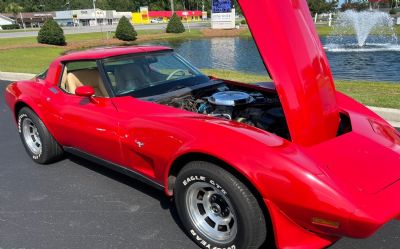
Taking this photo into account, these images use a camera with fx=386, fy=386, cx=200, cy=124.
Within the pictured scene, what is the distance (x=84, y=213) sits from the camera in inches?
141

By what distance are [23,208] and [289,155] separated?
2655 mm

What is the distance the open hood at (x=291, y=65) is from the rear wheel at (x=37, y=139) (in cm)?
284

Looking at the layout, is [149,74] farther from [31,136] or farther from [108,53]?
[31,136]

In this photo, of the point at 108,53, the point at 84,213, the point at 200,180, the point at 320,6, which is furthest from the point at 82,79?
the point at 320,6

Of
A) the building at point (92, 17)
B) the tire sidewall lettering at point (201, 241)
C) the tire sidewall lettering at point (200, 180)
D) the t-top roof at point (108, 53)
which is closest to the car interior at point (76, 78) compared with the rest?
the t-top roof at point (108, 53)

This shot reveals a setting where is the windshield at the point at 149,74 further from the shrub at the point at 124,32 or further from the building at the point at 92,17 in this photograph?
the building at the point at 92,17

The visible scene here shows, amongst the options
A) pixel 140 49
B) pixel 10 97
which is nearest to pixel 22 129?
pixel 10 97

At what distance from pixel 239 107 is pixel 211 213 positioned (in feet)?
3.69

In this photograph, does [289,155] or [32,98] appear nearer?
[289,155]

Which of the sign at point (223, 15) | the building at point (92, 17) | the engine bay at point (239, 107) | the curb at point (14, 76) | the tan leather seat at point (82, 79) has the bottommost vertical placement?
the curb at point (14, 76)

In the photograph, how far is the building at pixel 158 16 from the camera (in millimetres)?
86838

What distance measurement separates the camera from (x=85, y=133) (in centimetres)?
383

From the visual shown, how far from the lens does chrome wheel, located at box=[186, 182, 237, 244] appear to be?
9.10ft

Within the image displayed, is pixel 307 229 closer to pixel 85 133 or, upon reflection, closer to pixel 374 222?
pixel 374 222
